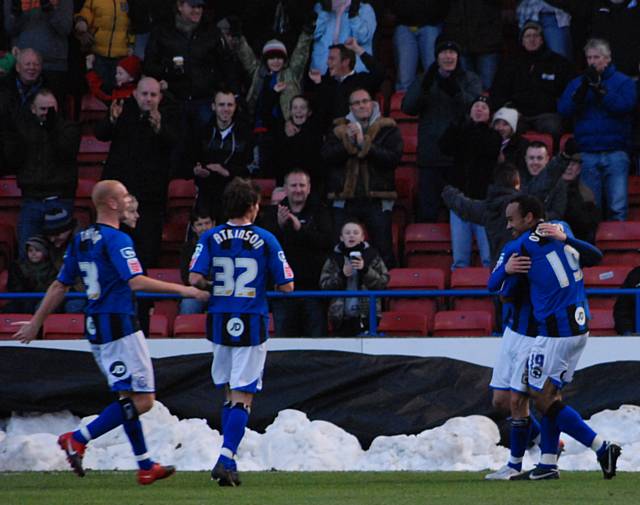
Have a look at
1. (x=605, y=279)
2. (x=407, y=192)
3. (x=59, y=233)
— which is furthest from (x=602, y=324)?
(x=59, y=233)

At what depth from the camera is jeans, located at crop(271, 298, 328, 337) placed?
1423cm

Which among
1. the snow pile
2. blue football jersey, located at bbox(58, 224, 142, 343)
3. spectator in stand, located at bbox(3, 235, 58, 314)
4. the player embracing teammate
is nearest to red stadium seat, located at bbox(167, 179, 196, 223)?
spectator in stand, located at bbox(3, 235, 58, 314)

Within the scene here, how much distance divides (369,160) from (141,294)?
8.88 feet

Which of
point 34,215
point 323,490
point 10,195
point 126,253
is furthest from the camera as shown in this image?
point 10,195

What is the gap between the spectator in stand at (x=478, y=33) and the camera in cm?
1692

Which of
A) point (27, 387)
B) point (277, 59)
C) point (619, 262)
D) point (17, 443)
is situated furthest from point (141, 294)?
point (619, 262)

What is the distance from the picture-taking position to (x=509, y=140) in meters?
15.2

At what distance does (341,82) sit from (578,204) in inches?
123

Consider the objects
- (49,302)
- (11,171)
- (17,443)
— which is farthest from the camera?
(11,171)

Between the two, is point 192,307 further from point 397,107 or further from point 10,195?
point 397,107

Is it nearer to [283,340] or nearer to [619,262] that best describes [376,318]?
[283,340]

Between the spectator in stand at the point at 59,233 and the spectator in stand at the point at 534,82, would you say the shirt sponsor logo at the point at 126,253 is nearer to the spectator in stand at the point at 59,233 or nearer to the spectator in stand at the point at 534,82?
the spectator in stand at the point at 59,233

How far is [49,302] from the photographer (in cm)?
1018

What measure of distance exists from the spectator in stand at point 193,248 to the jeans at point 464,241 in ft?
7.89
